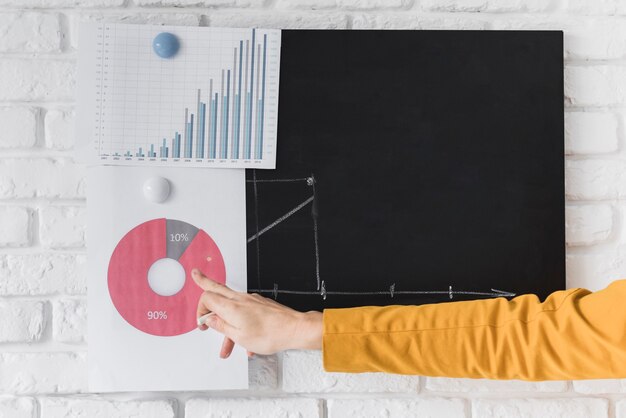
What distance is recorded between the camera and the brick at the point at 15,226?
3.34 ft

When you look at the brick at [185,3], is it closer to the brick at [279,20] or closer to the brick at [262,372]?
the brick at [279,20]

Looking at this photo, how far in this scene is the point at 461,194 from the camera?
1035 mm

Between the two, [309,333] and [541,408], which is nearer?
[309,333]

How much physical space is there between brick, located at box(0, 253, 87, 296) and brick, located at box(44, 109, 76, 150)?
0.18 m

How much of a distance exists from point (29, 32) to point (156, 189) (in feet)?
1.06

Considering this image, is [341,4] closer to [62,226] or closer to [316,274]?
[316,274]

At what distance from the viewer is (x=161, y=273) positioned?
1.02 m

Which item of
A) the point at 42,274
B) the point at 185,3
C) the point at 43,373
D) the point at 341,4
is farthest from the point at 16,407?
the point at 341,4

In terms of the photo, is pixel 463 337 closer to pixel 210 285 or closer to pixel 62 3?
pixel 210 285

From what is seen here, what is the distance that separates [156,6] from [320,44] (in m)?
0.27

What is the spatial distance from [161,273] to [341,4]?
523mm

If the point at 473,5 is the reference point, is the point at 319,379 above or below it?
below

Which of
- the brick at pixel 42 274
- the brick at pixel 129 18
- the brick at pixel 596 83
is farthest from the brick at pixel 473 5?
the brick at pixel 42 274

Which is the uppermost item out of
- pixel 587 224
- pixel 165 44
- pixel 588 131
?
pixel 165 44
